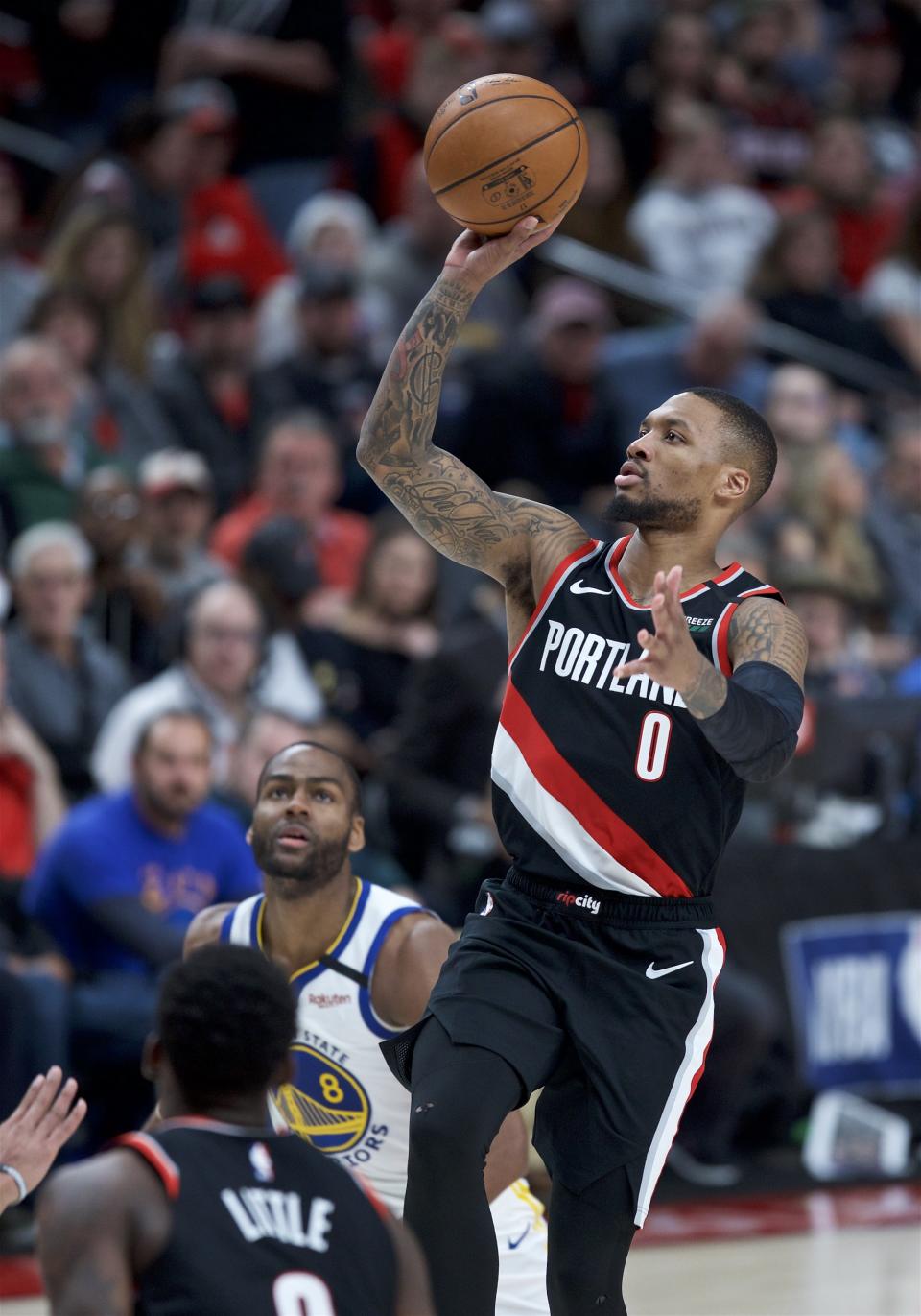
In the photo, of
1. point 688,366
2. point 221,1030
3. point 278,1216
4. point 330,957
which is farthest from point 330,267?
point 278,1216

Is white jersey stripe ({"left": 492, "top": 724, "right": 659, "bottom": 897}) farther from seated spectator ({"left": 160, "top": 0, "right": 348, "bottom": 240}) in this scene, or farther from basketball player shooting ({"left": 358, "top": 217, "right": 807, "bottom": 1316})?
seated spectator ({"left": 160, "top": 0, "right": 348, "bottom": 240})

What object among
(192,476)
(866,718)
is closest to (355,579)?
(192,476)

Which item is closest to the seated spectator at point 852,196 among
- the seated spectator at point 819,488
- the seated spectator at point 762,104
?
the seated spectator at point 762,104

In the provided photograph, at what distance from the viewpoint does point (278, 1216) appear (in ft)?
11.1

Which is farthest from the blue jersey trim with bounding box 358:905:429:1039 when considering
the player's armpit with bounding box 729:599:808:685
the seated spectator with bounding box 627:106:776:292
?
the seated spectator with bounding box 627:106:776:292

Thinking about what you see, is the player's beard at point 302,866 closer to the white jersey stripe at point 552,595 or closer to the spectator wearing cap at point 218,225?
the white jersey stripe at point 552,595

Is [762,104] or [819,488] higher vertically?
[762,104]

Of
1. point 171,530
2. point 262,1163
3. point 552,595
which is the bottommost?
point 262,1163

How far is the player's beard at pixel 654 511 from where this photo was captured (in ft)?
16.3

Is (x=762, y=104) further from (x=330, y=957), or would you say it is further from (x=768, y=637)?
(x=768, y=637)

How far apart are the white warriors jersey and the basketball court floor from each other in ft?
5.31

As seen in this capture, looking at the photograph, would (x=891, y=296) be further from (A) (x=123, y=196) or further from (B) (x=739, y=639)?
(B) (x=739, y=639)

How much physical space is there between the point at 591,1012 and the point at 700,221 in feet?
35.5

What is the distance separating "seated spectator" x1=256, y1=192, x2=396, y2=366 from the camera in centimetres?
1224
